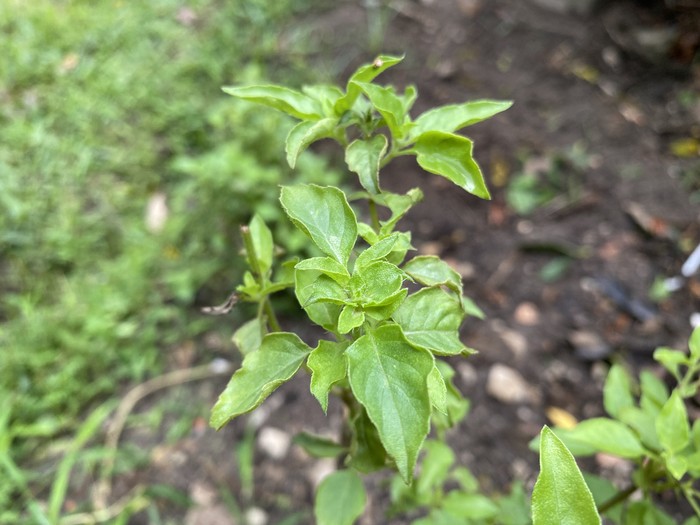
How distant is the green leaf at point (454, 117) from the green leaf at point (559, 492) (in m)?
0.42

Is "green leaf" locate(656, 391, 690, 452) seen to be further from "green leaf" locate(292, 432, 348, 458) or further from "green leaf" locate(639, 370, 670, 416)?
"green leaf" locate(292, 432, 348, 458)

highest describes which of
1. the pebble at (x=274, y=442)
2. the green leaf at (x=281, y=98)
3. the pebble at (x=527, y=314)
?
the green leaf at (x=281, y=98)

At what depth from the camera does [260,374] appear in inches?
26.5

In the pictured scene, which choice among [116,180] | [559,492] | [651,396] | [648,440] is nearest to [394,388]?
[559,492]

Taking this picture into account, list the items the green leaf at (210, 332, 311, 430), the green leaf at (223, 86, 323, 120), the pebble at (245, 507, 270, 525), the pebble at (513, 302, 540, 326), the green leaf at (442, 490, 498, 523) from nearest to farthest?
the green leaf at (210, 332, 311, 430)
the green leaf at (223, 86, 323, 120)
the green leaf at (442, 490, 498, 523)
the pebble at (245, 507, 270, 525)
the pebble at (513, 302, 540, 326)

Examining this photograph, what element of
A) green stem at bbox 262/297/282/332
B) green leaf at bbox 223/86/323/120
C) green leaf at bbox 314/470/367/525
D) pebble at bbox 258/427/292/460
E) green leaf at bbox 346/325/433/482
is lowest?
pebble at bbox 258/427/292/460

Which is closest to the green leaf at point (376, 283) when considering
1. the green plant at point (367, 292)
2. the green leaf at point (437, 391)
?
the green plant at point (367, 292)

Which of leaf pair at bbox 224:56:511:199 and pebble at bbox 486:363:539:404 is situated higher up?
leaf pair at bbox 224:56:511:199

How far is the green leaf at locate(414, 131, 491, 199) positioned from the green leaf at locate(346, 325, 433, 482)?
21cm

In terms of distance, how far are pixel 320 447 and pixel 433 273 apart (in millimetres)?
428

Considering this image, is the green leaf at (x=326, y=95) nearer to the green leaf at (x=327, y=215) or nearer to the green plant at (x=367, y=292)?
the green plant at (x=367, y=292)

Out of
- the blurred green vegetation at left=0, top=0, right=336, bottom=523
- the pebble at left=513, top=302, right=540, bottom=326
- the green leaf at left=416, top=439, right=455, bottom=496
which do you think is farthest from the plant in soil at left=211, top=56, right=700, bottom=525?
the blurred green vegetation at left=0, top=0, right=336, bottom=523

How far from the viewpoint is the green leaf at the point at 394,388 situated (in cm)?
52

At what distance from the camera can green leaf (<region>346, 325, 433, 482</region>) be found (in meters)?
0.52
